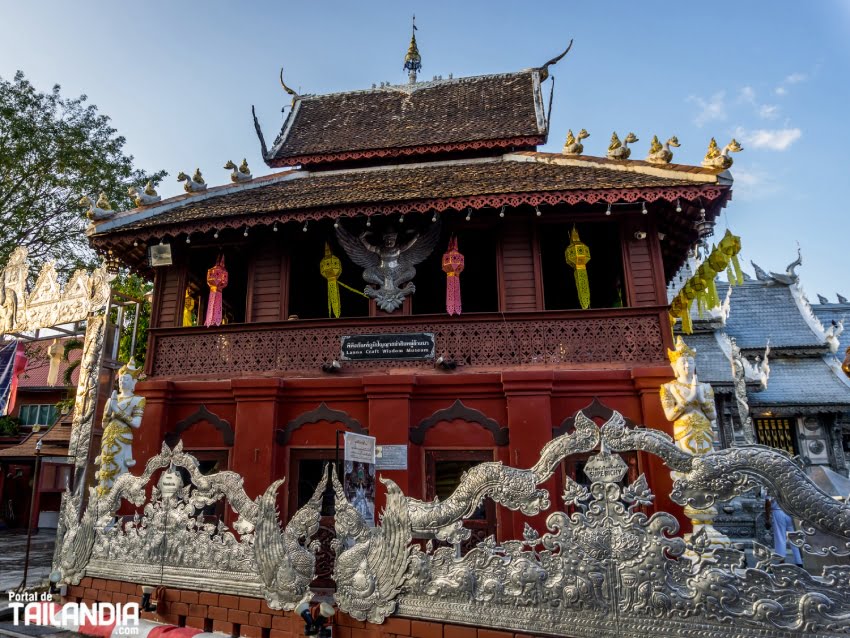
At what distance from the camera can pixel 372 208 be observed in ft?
32.3

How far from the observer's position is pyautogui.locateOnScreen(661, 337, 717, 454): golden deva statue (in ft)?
25.4

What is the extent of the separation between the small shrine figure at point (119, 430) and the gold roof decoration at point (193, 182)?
16.1 ft

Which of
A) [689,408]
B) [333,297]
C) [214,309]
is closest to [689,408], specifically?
[689,408]

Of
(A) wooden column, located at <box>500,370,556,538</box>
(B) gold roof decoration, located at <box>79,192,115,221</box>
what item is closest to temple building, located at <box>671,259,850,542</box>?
(A) wooden column, located at <box>500,370,556,538</box>

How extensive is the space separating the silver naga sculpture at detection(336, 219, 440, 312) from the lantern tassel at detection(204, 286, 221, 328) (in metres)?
2.81

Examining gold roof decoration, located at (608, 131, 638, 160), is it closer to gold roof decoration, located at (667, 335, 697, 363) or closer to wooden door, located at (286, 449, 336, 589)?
gold roof decoration, located at (667, 335, 697, 363)

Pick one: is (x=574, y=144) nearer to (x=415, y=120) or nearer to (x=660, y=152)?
(x=660, y=152)

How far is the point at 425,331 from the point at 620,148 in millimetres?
5462

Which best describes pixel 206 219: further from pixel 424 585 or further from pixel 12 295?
pixel 424 585

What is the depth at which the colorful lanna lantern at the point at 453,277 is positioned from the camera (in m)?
9.95

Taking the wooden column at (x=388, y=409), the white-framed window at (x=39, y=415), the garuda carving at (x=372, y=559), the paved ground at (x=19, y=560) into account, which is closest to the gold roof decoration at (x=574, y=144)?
the wooden column at (x=388, y=409)

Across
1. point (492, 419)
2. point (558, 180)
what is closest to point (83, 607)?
point (492, 419)

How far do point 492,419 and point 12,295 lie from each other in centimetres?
1178

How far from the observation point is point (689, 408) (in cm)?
786
